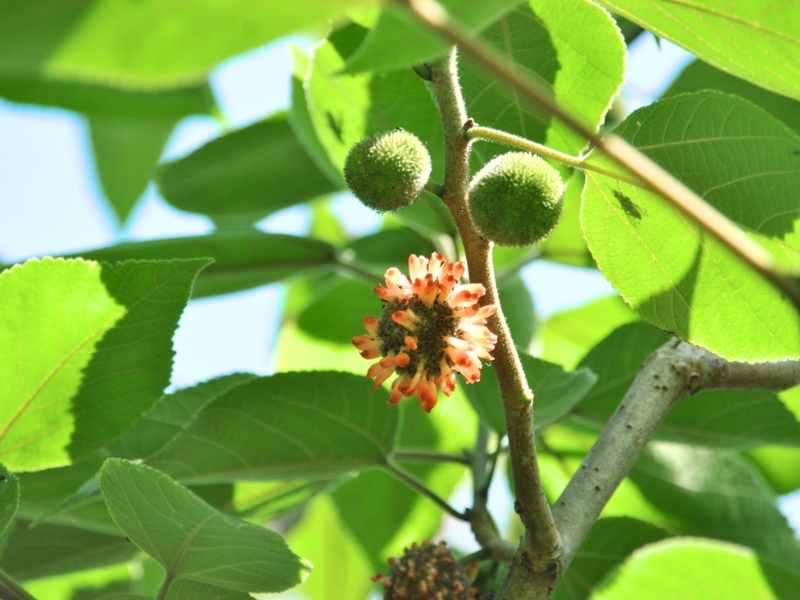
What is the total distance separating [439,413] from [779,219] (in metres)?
1.49

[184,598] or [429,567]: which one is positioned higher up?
[429,567]

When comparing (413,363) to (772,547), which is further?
(772,547)

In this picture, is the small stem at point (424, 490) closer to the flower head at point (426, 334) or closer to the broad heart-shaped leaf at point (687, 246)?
the flower head at point (426, 334)

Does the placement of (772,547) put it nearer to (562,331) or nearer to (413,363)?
(562,331)

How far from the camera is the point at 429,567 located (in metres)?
1.89

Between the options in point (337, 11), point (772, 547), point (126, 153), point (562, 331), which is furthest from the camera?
point (126, 153)

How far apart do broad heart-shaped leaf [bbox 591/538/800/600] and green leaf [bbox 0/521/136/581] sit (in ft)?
4.23

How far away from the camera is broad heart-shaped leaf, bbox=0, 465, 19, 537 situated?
5.11 ft

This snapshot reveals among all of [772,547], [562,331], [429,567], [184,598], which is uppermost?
[562,331]

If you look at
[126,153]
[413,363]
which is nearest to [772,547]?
[413,363]

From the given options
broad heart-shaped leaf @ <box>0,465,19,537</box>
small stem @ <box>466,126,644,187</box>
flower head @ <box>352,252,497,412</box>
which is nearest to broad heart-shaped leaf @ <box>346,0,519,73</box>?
small stem @ <box>466,126,644,187</box>

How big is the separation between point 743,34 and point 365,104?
3.06 feet

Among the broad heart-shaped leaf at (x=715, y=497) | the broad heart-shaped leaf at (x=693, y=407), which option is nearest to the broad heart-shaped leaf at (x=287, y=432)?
the broad heart-shaped leaf at (x=693, y=407)

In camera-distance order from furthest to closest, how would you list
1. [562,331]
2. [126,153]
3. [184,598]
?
[126,153] → [562,331] → [184,598]
